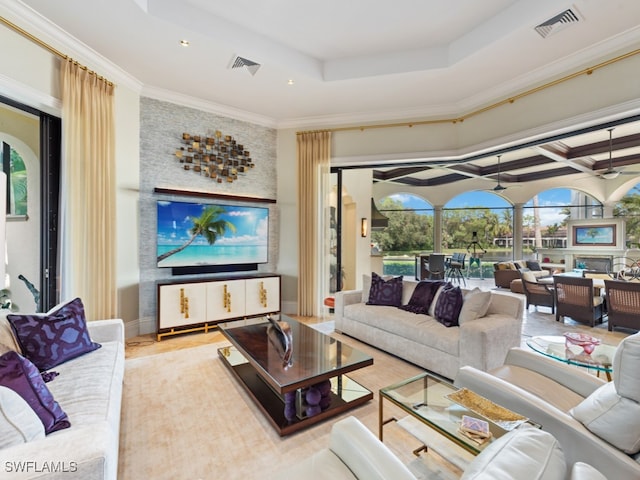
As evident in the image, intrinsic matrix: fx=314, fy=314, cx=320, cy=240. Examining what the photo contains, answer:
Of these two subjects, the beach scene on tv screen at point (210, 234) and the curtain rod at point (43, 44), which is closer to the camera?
the curtain rod at point (43, 44)

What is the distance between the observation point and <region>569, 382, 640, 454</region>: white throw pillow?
3.86 feet

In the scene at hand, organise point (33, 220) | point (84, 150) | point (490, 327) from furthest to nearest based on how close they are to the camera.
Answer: point (84, 150), point (33, 220), point (490, 327)

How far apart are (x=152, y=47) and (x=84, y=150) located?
51.9 inches

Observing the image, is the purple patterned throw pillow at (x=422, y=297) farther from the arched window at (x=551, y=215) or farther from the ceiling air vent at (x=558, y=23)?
the arched window at (x=551, y=215)

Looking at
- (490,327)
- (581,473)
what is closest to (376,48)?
(490,327)

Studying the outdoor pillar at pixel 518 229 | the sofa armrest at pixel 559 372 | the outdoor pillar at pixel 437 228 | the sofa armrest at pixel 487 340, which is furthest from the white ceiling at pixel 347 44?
the outdoor pillar at pixel 518 229

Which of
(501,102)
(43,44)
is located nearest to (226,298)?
(43,44)

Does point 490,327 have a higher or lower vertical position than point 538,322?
higher

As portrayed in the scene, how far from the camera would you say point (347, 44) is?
3553mm

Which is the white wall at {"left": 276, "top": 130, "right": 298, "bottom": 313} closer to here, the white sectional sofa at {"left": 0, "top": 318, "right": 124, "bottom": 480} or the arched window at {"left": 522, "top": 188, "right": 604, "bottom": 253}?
the white sectional sofa at {"left": 0, "top": 318, "right": 124, "bottom": 480}

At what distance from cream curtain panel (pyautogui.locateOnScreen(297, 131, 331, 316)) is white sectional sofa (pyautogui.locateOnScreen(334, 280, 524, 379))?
1332 mm

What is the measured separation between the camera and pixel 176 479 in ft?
5.58

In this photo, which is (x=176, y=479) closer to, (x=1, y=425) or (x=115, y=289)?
(x=1, y=425)

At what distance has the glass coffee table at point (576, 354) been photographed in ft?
7.15
